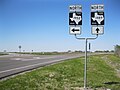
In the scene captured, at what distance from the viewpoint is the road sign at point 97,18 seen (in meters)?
11.5

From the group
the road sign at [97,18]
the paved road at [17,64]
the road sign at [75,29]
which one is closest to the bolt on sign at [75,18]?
the road sign at [75,29]

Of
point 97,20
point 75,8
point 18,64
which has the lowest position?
point 18,64

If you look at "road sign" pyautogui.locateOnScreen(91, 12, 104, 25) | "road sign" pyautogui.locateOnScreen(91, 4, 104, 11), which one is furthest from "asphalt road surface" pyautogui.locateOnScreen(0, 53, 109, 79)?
"road sign" pyautogui.locateOnScreen(91, 4, 104, 11)

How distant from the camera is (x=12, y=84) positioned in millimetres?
12383

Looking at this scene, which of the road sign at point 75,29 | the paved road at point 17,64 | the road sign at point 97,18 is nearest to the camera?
the road sign at point 97,18

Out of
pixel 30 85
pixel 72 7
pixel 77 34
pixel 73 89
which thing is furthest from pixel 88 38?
pixel 30 85

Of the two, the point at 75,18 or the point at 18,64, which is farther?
the point at 18,64

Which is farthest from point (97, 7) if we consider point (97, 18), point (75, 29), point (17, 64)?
point (17, 64)

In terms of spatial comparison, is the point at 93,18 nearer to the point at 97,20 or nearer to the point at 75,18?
the point at 97,20

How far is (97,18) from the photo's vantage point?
1152 cm

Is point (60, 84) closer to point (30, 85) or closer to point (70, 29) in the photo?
point (30, 85)

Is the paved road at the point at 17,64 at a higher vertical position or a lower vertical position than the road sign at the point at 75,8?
lower

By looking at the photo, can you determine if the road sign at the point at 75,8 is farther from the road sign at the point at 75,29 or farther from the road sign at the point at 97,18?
the road sign at the point at 75,29

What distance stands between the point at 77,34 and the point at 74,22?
1.67ft
